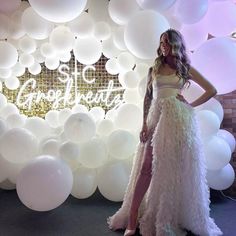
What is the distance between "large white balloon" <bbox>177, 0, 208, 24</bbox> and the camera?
240cm

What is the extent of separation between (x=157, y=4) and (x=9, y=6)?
131 cm

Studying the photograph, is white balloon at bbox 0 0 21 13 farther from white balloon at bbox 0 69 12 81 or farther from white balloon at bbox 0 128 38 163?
white balloon at bbox 0 128 38 163

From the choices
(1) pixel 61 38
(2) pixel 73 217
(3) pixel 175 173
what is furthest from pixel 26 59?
(3) pixel 175 173

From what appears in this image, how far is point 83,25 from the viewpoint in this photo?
9.28 feet

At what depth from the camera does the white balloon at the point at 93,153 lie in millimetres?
2746

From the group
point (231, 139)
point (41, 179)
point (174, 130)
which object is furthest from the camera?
point (231, 139)

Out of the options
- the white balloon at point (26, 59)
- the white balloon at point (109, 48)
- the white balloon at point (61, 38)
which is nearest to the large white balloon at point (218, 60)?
the white balloon at point (109, 48)

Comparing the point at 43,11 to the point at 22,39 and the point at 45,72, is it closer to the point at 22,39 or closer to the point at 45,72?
the point at 22,39

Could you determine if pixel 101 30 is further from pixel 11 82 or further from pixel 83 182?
pixel 83 182

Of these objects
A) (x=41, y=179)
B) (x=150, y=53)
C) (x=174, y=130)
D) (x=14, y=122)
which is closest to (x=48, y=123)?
(x=14, y=122)

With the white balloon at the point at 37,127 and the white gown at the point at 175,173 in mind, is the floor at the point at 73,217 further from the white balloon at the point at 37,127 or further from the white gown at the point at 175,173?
the white balloon at the point at 37,127

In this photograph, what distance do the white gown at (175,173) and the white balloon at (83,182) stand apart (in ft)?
2.54

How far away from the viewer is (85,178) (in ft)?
9.11

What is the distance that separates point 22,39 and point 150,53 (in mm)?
1351
